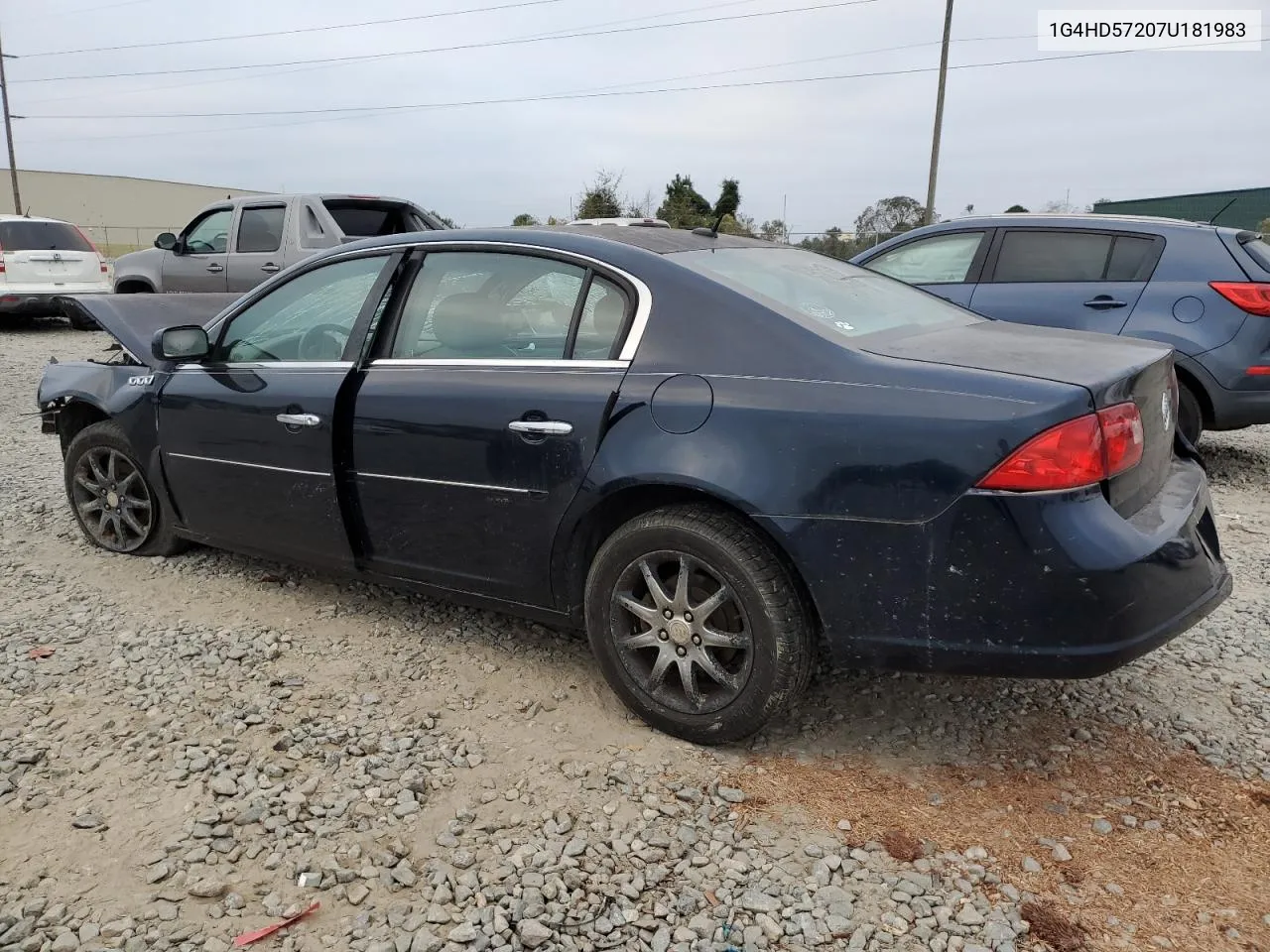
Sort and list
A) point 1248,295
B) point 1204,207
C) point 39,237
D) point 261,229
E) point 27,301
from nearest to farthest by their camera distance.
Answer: point 1248,295 → point 261,229 → point 27,301 → point 39,237 → point 1204,207

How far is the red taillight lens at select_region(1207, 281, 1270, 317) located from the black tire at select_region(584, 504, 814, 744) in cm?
449

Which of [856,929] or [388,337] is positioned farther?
[388,337]

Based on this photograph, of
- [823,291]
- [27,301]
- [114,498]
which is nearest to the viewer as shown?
[823,291]

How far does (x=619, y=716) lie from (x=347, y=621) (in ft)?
4.54

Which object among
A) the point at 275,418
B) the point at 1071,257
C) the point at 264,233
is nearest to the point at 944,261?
the point at 1071,257

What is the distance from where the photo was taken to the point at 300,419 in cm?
360

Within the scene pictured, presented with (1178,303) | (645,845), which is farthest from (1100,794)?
(1178,303)

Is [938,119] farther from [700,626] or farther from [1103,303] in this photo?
[700,626]

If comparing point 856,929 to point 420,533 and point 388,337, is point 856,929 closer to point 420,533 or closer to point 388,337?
point 420,533

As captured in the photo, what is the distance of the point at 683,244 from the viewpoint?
10.8 feet

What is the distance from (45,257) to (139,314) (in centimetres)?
1064

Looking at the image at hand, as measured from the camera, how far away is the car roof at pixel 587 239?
10.5ft

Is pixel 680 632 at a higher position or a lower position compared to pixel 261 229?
lower

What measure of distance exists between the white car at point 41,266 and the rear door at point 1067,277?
11.7 metres
